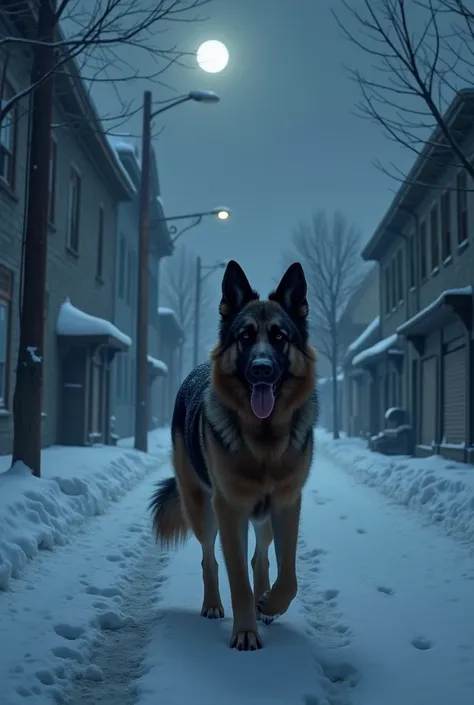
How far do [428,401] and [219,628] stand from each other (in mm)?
15880

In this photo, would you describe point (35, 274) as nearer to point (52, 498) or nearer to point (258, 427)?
point (52, 498)

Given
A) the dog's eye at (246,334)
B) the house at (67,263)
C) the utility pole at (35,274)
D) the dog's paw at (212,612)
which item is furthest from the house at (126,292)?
the dog's eye at (246,334)

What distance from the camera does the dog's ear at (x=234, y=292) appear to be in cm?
450

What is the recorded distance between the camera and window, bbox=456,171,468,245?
1599 cm

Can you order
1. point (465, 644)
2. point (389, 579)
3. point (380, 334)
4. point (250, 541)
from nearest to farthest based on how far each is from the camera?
point (465, 644)
point (389, 579)
point (250, 541)
point (380, 334)

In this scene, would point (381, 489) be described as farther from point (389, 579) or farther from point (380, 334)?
point (380, 334)

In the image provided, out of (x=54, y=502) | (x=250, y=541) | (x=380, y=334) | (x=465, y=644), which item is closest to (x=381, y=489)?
(x=250, y=541)

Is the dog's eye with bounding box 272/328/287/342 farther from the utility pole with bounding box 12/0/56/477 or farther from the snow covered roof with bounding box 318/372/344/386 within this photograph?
the snow covered roof with bounding box 318/372/344/386

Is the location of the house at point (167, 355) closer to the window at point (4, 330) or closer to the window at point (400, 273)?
the window at point (400, 273)

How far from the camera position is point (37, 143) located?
31.6ft

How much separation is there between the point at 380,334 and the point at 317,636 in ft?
81.4

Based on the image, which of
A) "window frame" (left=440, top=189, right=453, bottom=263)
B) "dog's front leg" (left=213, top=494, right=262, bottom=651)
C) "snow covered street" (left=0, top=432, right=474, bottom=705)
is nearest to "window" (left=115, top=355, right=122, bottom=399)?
"window frame" (left=440, top=189, right=453, bottom=263)

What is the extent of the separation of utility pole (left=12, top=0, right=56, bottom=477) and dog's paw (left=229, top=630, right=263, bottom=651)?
5610mm

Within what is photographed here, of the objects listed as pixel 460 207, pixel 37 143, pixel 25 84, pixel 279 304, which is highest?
pixel 25 84
